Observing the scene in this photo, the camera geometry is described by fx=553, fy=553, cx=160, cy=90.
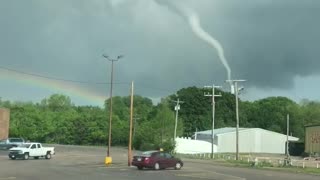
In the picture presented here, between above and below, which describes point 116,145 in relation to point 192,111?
below

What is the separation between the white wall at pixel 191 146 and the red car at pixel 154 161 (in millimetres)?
62521

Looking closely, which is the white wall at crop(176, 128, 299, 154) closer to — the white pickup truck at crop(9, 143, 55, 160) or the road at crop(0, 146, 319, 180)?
the white pickup truck at crop(9, 143, 55, 160)

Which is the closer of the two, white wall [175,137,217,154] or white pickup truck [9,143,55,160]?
white pickup truck [9,143,55,160]

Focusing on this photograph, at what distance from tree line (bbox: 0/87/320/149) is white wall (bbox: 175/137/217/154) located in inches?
138

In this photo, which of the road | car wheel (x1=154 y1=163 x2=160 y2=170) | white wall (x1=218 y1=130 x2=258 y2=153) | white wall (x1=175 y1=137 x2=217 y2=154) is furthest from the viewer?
white wall (x1=218 y1=130 x2=258 y2=153)

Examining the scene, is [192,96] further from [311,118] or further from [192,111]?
[311,118]

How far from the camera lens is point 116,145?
143m

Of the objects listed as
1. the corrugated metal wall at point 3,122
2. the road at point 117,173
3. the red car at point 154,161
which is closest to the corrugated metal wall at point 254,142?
the corrugated metal wall at point 3,122

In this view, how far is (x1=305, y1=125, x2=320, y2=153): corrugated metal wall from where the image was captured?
98250 millimetres

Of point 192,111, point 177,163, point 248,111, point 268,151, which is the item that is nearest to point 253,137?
point 268,151

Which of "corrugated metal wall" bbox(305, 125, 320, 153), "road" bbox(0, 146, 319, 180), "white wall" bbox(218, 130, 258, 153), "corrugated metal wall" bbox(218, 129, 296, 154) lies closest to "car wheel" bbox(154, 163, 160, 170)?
"road" bbox(0, 146, 319, 180)

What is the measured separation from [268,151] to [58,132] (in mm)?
56372

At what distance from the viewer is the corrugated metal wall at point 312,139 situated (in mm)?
98250

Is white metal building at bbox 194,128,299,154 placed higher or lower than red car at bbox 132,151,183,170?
higher
